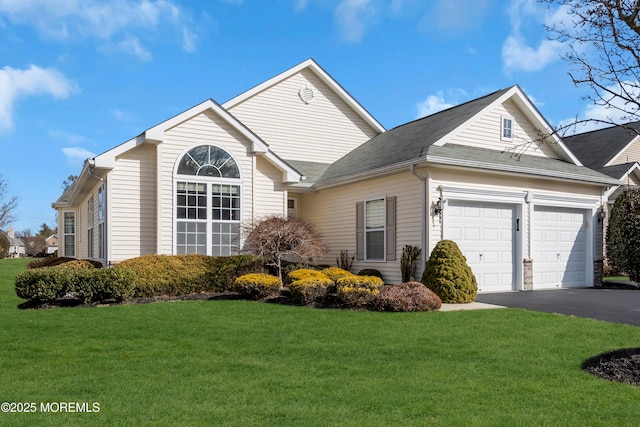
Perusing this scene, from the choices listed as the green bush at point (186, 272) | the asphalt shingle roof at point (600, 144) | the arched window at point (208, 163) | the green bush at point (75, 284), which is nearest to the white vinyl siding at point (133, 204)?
the arched window at point (208, 163)

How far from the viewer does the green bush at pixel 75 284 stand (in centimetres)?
1112

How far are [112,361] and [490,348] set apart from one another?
5.15 metres

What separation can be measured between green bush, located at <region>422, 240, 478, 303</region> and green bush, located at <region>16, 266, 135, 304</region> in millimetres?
6876

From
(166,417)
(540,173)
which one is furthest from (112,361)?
(540,173)

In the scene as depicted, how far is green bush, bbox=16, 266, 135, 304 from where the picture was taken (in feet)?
36.5

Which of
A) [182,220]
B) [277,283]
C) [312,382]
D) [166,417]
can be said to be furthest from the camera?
[182,220]

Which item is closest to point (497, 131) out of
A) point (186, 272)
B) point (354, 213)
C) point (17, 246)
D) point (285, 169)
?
point (354, 213)

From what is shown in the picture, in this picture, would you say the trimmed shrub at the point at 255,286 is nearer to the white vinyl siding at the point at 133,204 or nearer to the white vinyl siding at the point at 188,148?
the white vinyl siding at the point at 188,148

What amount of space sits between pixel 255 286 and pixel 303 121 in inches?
377

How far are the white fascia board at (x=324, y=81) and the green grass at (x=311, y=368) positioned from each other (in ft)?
35.3

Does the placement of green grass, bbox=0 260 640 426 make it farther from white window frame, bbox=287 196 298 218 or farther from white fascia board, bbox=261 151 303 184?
white window frame, bbox=287 196 298 218

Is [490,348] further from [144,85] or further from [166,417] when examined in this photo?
[144,85]

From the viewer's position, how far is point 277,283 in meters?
12.5

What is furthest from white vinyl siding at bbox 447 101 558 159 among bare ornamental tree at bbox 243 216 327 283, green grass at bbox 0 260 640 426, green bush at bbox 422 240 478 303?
green grass at bbox 0 260 640 426
